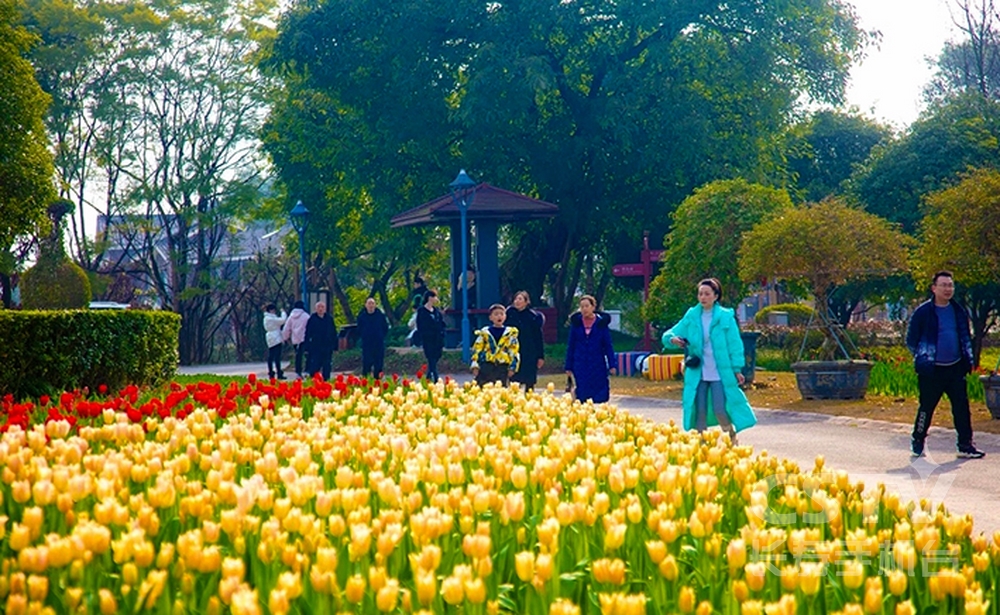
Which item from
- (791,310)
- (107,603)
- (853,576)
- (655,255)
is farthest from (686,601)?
(791,310)

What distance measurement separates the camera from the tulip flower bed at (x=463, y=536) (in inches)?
134

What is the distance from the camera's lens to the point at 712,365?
12.0m

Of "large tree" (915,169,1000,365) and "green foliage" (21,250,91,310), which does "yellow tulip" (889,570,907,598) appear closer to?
"large tree" (915,169,1000,365)

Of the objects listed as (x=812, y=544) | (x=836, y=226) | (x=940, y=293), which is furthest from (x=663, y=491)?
(x=836, y=226)

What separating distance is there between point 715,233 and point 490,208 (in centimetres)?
863

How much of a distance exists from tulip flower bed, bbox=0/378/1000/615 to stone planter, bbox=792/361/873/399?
44.1ft

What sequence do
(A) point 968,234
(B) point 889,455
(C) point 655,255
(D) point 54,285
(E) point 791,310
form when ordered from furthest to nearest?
(D) point 54,285, (E) point 791,310, (C) point 655,255, (A) point 968,234, (B) point 889,455

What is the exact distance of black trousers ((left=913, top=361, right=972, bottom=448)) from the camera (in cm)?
1221

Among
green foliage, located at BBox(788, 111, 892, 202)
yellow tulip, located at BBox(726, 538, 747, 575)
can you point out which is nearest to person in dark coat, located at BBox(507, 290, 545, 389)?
yellow tulip, located at BBox(726, 538, 747, 575)

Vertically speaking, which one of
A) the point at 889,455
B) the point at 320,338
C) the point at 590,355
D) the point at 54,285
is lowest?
the point at 889,455

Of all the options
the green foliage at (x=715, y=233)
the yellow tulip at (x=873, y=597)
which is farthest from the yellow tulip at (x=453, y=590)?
the green foliage at (x=715, y=233)

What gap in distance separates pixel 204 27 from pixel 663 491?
141 feet

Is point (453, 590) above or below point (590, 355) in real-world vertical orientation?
below

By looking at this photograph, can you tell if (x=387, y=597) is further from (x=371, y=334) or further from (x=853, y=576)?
(x=371, y=334)
